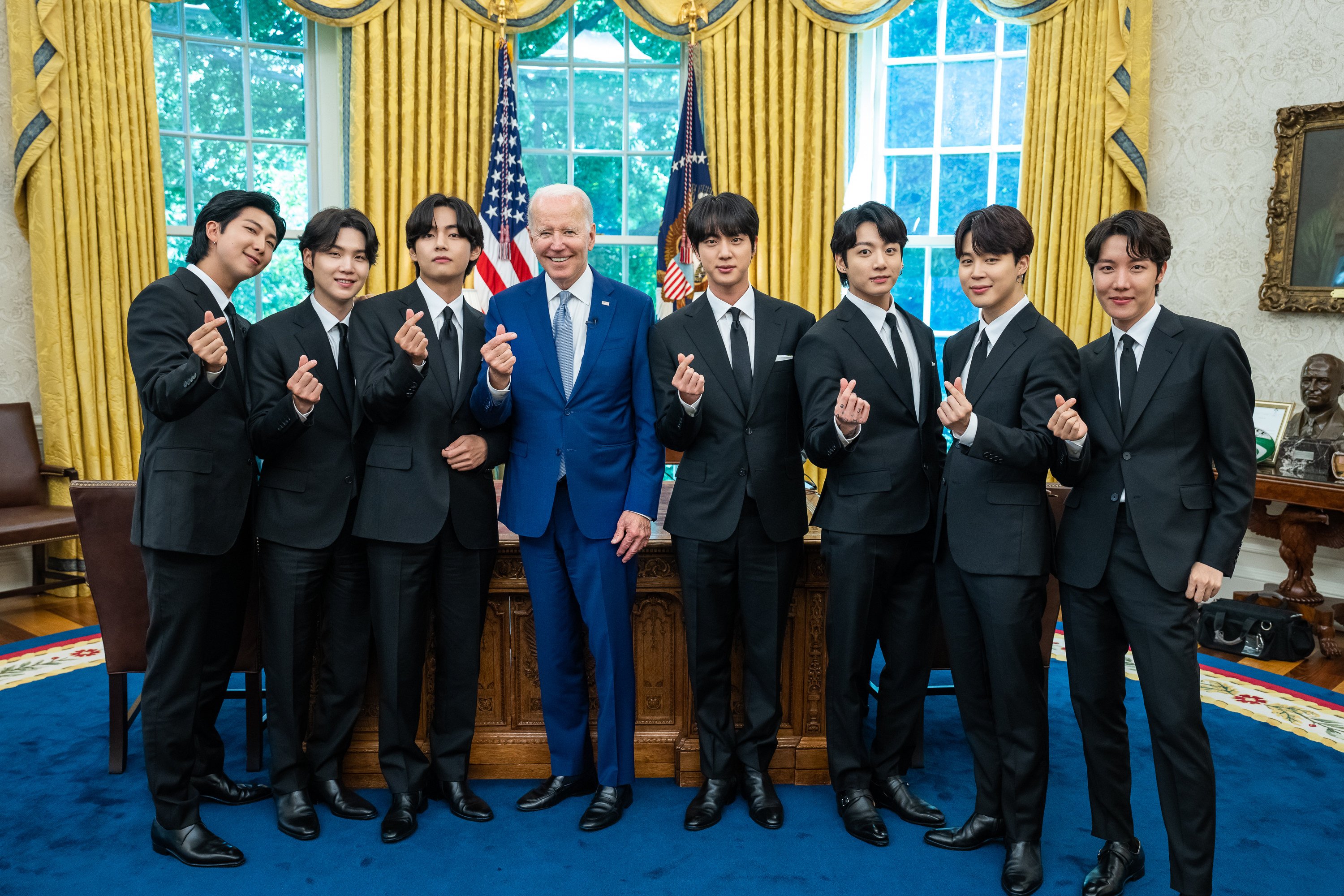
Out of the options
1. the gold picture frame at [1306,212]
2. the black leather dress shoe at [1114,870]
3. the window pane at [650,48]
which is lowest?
the black leather dress shoe at [1114,870]

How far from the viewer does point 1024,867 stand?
2.21 meters

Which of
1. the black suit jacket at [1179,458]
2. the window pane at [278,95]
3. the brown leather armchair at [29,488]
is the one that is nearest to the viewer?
the black suit jacket at [1179,458]

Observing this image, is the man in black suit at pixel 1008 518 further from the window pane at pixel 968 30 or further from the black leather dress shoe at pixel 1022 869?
the window pane at pixel 968 30

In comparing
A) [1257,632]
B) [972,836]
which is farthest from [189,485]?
[1257,632]

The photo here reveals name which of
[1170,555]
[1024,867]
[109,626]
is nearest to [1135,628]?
[1170,555]

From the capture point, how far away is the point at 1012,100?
5559mm

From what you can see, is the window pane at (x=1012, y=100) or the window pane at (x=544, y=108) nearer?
the window pane at (x=1012, y=100)

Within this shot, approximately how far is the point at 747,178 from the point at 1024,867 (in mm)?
4260

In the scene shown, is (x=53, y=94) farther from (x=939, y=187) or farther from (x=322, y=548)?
(x=939, y=187)

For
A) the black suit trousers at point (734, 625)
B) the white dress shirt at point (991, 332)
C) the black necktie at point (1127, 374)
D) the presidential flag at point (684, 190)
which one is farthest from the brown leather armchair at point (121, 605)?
the presidential flag at point (684, 190)

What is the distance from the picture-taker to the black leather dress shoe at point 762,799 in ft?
8.20

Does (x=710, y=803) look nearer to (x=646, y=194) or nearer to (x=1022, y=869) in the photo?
(x=1022, y=869)

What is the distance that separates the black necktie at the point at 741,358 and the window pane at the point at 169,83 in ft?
14.8

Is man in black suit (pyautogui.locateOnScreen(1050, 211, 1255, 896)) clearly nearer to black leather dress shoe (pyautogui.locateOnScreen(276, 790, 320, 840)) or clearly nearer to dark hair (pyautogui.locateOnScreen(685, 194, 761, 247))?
dark hair (pyautogui.locateOnScreen(685, 194, 761, 247))
